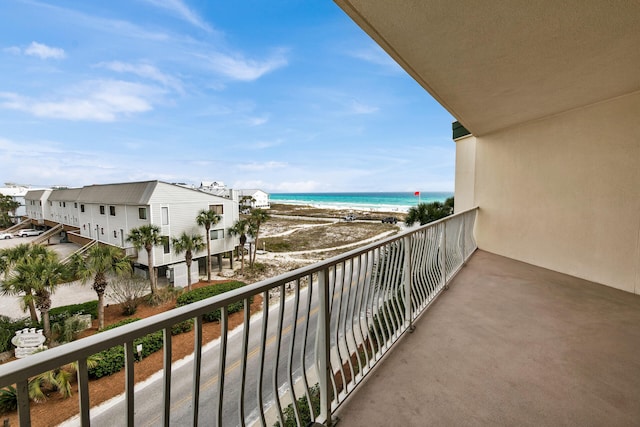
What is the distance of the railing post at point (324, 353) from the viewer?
54.6 inches

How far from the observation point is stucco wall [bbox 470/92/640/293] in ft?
10.7

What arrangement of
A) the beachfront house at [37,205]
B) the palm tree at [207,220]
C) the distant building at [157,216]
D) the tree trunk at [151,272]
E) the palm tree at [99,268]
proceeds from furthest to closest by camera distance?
1. the beachfront house at [37,205]
2. the palm tree at [207,220]
3. the distant building at [157,216]
4. the tree trunk at [151,272]
5. the palm tree at [99,268]

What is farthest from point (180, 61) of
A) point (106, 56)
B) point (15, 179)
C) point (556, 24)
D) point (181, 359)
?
point (15, 179)

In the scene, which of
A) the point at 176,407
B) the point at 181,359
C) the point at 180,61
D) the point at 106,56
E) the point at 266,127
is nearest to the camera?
the point at 176,407

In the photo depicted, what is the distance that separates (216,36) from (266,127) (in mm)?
36050

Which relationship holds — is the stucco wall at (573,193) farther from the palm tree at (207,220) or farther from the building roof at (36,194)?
the building roof at (36,194)

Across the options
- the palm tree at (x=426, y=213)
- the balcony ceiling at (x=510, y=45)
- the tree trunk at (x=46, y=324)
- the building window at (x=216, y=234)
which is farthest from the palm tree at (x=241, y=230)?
the balcony ceiling at (x=510, y=45)

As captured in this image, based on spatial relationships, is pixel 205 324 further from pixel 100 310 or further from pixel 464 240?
pixel 464 240

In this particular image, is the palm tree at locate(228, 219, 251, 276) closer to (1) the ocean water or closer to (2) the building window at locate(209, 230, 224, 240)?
(2) the building window at locate(209, 230, 224, 240)

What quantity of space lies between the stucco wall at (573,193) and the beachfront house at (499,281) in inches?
0.8

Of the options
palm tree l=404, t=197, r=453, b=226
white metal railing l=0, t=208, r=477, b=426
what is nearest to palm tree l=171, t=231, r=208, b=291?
white metal railing l=0, t=208, r=477, b=426

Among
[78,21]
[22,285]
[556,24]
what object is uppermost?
[78,21]

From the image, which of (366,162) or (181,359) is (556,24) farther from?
(366,162)

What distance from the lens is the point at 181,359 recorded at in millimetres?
6492
